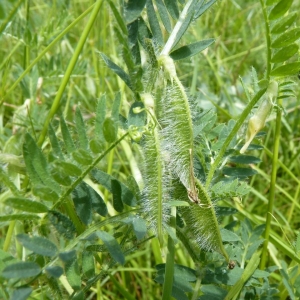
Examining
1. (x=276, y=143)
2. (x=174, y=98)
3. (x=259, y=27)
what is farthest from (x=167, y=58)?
(x=259, y=27)

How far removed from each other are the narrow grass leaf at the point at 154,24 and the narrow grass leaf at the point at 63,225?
0.39m

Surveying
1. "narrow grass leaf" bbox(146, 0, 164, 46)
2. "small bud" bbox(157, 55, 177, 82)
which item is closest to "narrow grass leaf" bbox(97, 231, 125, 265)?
Result: "small bud" bbox(157, 55, 177, 82)

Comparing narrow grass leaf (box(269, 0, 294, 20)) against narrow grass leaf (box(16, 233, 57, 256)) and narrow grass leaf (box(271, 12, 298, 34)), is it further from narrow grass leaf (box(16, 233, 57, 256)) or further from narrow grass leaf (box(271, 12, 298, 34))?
narrow grass leaf (box(16, 233, 57, 256))

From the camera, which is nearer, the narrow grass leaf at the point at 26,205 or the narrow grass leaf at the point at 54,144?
the narrow grass leaf at the point at 26,205

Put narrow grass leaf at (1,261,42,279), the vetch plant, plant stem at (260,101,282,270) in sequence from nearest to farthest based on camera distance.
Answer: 1. narrow grass leaf at (1,261,42,279)
2. the vetch plant
3. plant stem at (260,101,282,270)

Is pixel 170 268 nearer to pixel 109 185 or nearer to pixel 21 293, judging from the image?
pixel 109 185

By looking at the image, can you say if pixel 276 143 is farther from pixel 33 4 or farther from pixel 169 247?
pixel 33 4

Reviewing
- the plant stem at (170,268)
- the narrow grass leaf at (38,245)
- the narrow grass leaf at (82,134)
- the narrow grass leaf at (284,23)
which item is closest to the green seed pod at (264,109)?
the narrow grass leaf at (284,23)

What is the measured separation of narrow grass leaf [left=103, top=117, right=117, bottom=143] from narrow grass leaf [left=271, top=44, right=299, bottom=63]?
12.9 inches

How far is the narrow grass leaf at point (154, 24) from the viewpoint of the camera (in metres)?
0.93

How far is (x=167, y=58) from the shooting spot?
2.84ft

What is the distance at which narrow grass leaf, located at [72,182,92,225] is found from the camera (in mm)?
866

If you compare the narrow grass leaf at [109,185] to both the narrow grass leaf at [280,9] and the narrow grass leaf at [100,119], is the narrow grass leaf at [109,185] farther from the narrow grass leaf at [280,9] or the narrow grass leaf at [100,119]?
the narrow grass leaf at [280,9]

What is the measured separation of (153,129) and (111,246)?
202 millimetres
